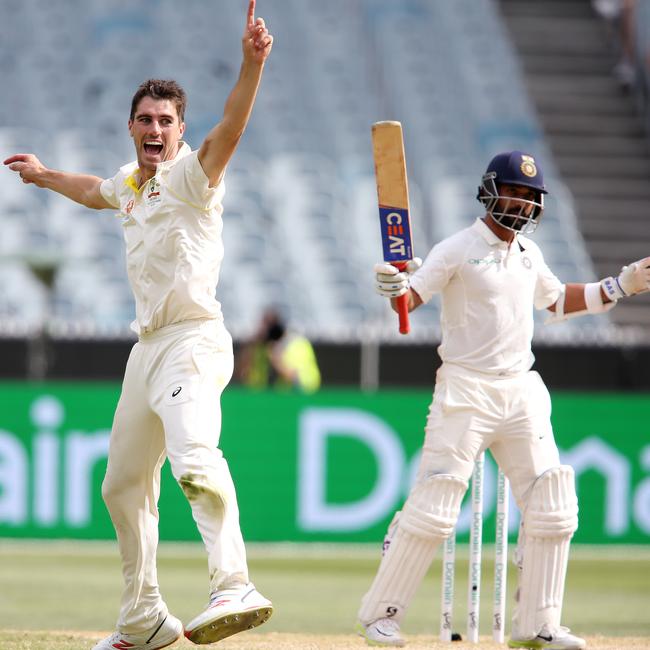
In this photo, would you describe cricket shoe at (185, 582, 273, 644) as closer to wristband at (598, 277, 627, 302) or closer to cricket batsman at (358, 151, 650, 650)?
cricket batsman at (358, 151, 650, 650)

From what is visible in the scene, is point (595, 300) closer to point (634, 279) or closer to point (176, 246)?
point (634, 279)

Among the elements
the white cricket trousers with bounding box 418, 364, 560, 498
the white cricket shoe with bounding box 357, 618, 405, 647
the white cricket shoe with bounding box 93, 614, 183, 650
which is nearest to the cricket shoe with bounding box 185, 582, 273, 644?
the white cricket shoe with bounding box 93, 614, 183, 650

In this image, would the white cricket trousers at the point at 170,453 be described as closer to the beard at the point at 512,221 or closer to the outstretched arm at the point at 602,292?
the beard at the point at 512,221

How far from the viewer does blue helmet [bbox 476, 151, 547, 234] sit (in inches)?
238

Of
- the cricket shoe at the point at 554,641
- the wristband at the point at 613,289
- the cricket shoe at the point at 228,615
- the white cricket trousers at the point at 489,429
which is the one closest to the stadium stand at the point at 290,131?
the wristband at the point at 613,289

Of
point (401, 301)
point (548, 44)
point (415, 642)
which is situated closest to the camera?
point (401, 301)

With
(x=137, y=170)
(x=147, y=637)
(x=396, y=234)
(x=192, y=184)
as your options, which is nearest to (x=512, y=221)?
(x=396, y=234)

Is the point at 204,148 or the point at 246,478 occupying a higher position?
the point at 204,148

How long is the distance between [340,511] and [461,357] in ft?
20.1

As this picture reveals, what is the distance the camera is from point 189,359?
538 centimetres

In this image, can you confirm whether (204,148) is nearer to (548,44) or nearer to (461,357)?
(461,357)

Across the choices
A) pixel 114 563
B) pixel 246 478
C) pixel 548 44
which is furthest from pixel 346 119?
pixel 114 563

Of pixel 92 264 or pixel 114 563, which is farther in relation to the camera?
pixel 92 264

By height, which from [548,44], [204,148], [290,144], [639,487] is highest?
[548,44]
